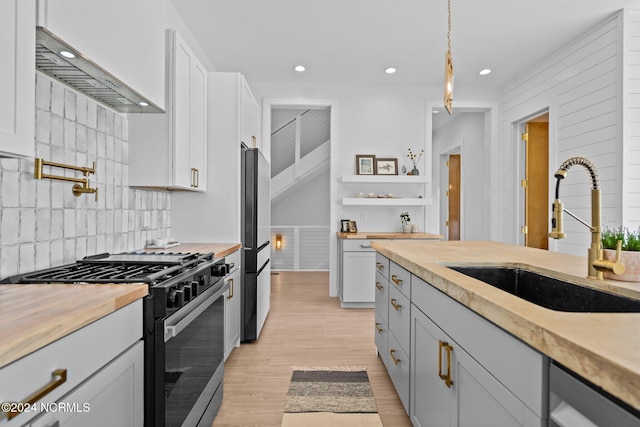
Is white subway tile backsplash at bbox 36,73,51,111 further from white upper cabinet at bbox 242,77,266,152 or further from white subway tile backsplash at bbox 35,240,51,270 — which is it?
white upper cabinet at bbox 242,77,266,152

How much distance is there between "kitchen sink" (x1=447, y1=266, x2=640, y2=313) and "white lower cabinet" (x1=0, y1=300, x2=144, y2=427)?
4.56 feet

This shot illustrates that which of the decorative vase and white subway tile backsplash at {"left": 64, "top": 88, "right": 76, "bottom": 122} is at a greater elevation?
white subway tile backsplash at {"left": 64, "top": 88, "right": 76, "bottom": 122}

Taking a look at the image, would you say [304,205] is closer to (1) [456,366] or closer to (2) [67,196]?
(2) [67,196]

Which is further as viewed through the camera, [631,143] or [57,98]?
[631,143]

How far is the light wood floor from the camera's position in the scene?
7.09 feet

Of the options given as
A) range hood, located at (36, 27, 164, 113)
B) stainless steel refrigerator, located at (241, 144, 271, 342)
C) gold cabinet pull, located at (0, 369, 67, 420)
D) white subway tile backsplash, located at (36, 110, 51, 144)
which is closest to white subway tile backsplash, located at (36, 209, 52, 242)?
white subway tile backsplash, located at (36, 110, 51, 144)

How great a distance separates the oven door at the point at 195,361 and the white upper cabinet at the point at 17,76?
748 mm

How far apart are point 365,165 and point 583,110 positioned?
2.39m

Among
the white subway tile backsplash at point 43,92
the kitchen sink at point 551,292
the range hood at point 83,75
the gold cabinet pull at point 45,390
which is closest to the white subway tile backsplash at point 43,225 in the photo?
the white subway tile backsplash at point 43,92

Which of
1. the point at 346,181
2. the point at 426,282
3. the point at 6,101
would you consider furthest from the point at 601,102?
the point at 6,101

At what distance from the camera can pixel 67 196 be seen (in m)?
1.84

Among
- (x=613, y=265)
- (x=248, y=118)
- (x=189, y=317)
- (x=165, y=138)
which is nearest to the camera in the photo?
(x=613, y=265)

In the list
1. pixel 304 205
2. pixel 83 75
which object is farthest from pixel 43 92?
pixel 304 205

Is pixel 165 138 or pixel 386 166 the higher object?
pixel 386 166
